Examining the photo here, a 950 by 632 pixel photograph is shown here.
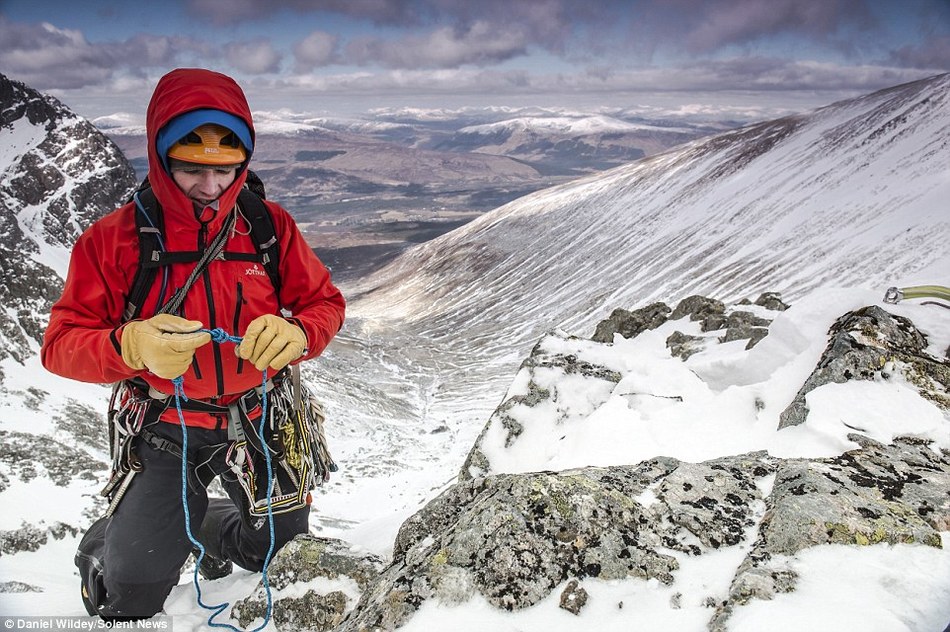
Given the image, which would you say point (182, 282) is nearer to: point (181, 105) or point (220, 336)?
point (220, 336)

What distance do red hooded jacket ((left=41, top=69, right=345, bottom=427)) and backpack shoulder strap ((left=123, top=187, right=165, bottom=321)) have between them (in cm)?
6

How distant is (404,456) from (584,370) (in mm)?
41067

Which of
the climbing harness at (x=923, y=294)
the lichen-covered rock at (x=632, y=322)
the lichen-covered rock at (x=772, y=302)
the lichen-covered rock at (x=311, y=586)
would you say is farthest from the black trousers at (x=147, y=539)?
the lichen-covered rock at (x=772, y=302)

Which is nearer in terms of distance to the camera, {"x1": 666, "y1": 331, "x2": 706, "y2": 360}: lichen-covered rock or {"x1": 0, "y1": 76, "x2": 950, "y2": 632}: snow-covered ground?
{"x1": 0, "y1": 76, "x2": 950, "y2": 632}: snow-covered ground

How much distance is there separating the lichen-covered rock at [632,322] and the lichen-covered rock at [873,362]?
15146 millimetres

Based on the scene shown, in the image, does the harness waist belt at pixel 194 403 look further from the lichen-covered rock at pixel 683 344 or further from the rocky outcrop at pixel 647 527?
the lichen-covered rock at pixel 683 344

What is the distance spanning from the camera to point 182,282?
17.0 feet

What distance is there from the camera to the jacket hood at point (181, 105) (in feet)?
15.5

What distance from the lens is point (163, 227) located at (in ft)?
16.9

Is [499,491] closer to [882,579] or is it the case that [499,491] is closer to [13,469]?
[882,579]

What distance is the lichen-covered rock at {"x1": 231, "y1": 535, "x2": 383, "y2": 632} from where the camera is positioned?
5.46 m

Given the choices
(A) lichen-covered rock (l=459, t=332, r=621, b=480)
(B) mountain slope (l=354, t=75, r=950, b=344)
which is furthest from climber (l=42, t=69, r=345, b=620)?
(B) mountain slope (l=354, t=75, r=950, b=344)

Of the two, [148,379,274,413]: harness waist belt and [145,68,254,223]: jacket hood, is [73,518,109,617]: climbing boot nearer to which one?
[148,379,274,413]: harness waist belt

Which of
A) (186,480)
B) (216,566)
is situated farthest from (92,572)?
(216,566)
